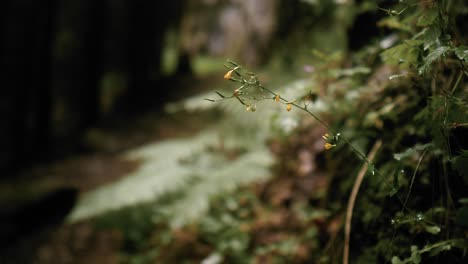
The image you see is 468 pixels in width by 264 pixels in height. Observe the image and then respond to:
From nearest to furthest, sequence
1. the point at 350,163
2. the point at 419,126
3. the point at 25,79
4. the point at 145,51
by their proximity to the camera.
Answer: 1. the point at 419,126
2. the point at 350,163
3. the point at 25,79
4. the point at 145,51

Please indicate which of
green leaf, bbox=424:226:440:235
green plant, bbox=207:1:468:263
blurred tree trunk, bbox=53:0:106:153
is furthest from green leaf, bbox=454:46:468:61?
blurred tree trunk, bbox=53:0:106:153

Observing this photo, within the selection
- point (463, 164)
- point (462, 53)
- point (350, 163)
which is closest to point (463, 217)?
point (463, 164)

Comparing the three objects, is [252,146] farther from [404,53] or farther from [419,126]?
[404,53]

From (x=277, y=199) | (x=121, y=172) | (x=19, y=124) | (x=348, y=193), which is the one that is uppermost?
(x=19, y=124)

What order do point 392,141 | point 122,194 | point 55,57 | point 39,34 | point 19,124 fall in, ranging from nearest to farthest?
point 392,141
point 122,194
point 19,124
point 39,34
point 55,57

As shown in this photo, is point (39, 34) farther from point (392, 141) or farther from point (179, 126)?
point (392, 141)

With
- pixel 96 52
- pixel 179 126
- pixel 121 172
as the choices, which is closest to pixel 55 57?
pixel 96 52

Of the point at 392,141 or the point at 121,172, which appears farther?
the point at 121,172

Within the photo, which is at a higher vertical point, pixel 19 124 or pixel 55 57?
pixel 55 57
